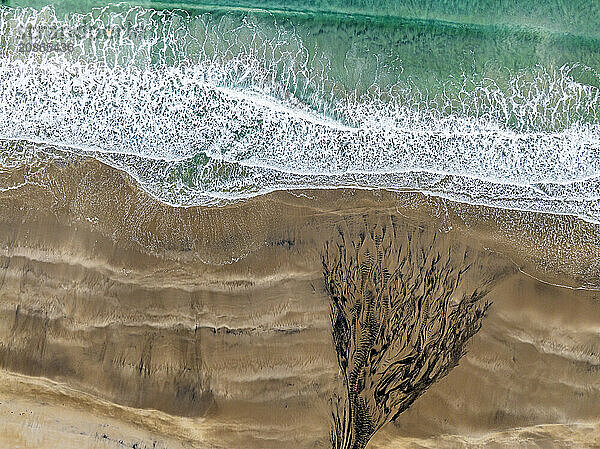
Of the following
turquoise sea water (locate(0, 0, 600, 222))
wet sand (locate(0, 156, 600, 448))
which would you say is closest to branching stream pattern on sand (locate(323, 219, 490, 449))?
wet sand (locate(0, 156, 600, 448))

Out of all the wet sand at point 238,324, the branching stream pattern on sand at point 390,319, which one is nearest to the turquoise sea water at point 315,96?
the wet sand at point 238,324

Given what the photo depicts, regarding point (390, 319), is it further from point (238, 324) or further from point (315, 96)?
point (315, 96)

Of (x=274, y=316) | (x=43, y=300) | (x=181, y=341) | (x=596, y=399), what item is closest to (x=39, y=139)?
(x=43, y=300)

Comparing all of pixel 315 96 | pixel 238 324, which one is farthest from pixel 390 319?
pixel 315 96

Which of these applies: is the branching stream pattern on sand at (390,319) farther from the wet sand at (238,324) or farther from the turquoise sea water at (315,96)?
the turquoise sea water at (315,96)

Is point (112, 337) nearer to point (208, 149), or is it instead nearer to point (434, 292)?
point (208, 149)

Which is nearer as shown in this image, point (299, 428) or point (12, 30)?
point (299, 428)
